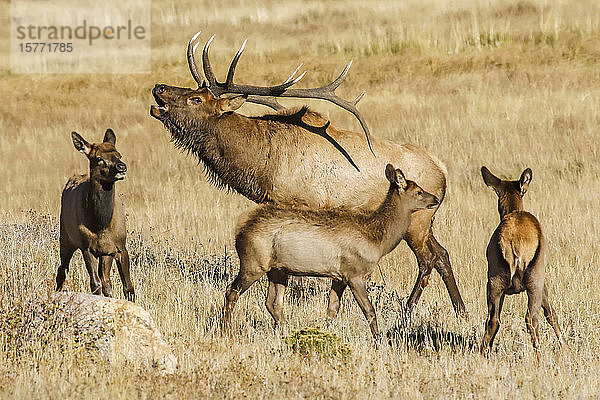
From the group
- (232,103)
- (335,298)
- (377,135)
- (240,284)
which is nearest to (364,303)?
(335,298)

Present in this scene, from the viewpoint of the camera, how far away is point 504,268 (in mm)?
7367

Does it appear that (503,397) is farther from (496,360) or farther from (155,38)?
(155,38)

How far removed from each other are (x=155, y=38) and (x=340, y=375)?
2691 centimetres

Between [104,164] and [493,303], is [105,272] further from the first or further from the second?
[493,303]

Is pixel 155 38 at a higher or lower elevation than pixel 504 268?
higher

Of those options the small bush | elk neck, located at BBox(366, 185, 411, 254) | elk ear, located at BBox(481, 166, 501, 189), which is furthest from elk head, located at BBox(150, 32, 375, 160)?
the small bush

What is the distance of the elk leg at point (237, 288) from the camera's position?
8.27 m

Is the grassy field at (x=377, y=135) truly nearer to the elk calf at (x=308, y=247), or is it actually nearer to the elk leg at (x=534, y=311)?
the elk leg at (x=534, y=311)

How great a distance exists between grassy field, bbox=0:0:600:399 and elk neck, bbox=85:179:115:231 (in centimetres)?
74

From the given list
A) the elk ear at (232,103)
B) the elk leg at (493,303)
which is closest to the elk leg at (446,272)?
the elk leg at (493,303)

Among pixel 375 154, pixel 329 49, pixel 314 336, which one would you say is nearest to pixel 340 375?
pixel 314 336

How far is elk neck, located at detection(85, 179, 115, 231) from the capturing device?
9.03 metres

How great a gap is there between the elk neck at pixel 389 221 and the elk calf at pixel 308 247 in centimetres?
2

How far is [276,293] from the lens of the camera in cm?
880
